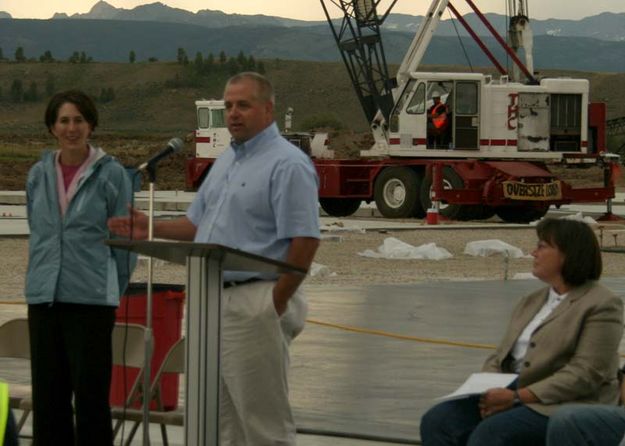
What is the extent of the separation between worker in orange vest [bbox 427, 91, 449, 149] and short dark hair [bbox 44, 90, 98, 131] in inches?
1176

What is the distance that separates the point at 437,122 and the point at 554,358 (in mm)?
30896

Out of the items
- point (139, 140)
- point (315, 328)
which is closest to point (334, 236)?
point (315, 328)

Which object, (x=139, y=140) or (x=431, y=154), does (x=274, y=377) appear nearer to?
(x=431, y=154)

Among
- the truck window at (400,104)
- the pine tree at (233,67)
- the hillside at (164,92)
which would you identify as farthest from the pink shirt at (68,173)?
→ the pine tree at (233,67)

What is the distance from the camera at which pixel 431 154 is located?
3697cm

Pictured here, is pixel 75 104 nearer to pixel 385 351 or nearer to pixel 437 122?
pixel 385 351

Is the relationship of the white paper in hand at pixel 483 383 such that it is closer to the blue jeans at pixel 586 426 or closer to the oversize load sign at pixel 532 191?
the blue jeans at pixel 586 426

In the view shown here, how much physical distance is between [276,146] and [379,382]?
173 inches

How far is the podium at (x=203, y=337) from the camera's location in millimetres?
6078

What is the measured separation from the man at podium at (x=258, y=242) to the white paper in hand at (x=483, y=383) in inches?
26.9

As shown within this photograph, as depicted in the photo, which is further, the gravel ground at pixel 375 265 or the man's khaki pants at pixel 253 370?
the gravel ground at pixel 375 265

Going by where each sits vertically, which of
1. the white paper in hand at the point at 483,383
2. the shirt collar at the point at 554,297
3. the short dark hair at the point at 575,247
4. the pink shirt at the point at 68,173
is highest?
the pink shirt at the point at 68,173

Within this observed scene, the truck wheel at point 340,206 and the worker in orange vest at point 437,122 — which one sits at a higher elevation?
the worker in orange vest at point 437,122

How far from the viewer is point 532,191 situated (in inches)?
1356
